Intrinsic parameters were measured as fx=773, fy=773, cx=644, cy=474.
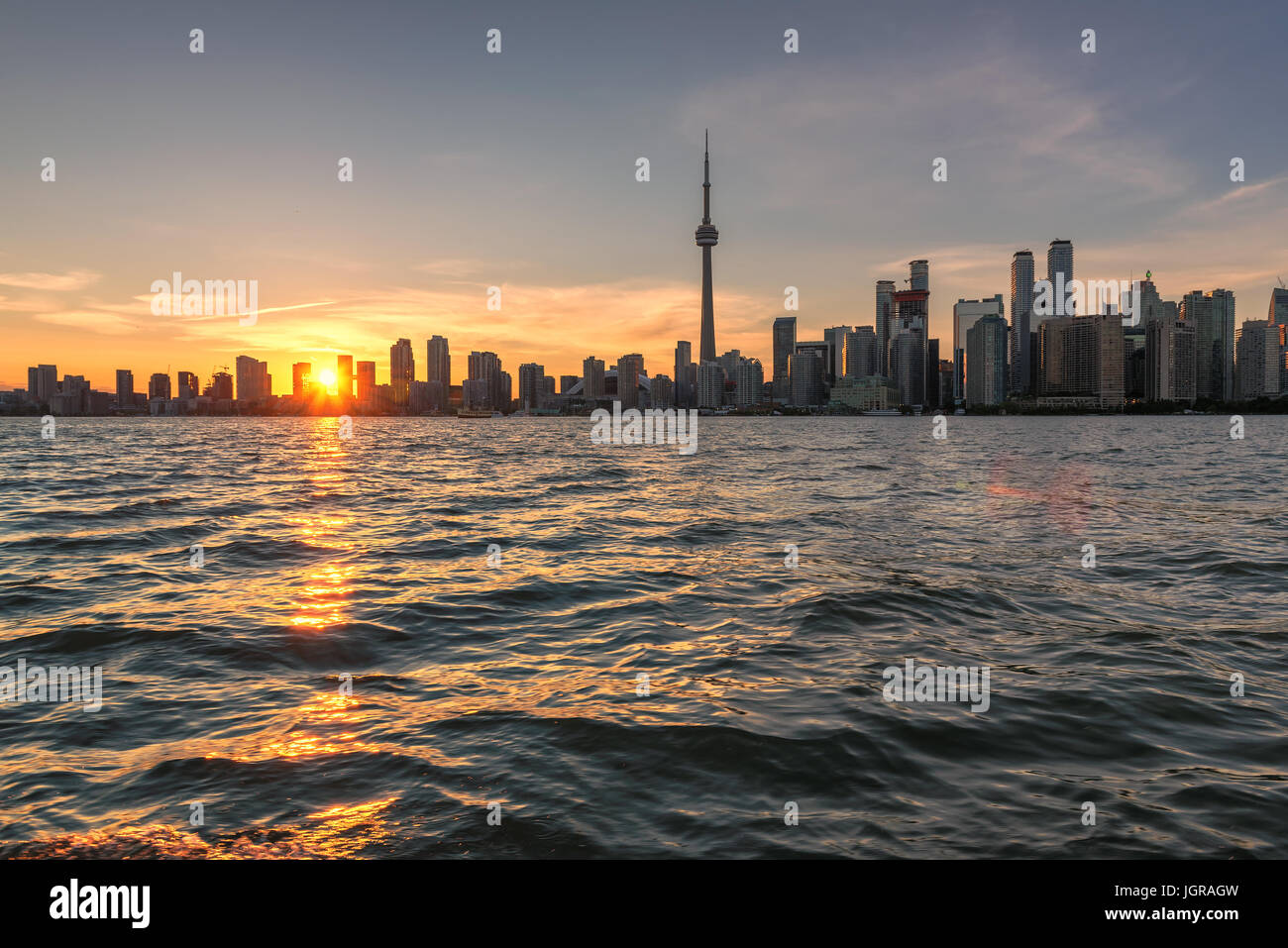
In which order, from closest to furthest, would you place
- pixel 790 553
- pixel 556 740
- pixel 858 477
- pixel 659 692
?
pixel 556 740
pixel 659 692
pixel 790 553
pixel 858 477

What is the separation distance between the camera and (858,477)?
47938 mm

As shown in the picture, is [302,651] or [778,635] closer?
[302,651]

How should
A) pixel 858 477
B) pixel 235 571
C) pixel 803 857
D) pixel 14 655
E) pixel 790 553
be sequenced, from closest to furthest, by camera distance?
pixel 803 857, pixel 14 655, pixel 235 571, pixel 790 553, pixel 858 477

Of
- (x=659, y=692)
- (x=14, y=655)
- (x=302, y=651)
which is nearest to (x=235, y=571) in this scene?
(x=14, y=655)

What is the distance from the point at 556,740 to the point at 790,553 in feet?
42.6

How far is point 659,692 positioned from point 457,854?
14.2 ft

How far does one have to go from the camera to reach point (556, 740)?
8680 millimetres

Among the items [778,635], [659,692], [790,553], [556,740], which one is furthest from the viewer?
[790,553]

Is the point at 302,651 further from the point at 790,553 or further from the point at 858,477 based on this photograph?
the point at 858,477
